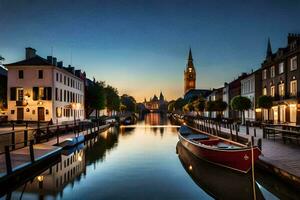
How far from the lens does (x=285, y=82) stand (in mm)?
40594

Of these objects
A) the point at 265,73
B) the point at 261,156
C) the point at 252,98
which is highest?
the point at 265,73

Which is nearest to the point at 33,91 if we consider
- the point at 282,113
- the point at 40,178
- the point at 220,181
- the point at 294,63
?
the point at 40,178

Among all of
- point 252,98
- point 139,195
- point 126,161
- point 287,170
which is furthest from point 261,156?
point 252,98

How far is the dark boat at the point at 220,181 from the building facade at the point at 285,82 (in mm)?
21392

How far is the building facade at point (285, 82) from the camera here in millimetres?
37125

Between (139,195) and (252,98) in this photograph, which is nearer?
(139,195)

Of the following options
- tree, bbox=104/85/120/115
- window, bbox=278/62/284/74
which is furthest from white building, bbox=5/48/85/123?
tree, bbox=104/85/120/115

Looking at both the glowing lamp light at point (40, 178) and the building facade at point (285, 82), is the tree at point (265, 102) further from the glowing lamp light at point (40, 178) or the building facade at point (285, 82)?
the glowing lamp light at point (40, 178)

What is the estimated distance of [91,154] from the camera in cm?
2577

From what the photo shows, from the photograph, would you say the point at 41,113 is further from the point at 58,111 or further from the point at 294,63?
the point at 294,63

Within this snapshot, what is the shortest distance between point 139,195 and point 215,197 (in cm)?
346

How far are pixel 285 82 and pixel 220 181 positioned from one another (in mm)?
29830

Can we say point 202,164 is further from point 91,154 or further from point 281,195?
point 91,154

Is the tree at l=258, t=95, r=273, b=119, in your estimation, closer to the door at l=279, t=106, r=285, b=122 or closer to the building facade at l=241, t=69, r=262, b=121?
the door at l=279, t=106, r=285, b=122
